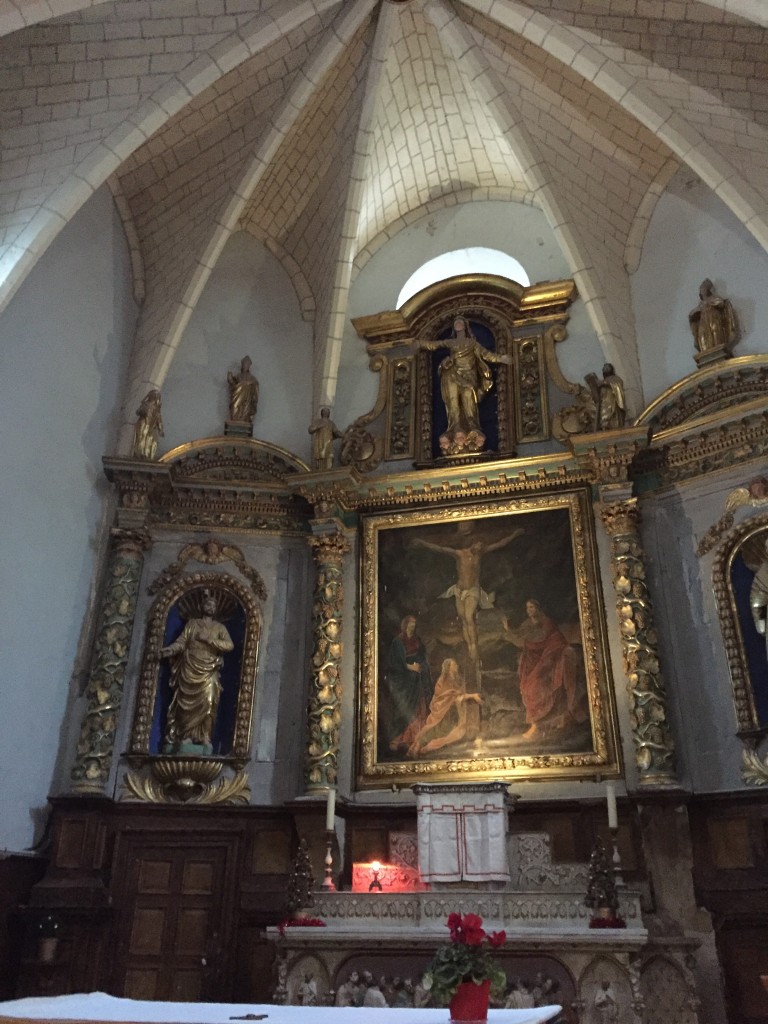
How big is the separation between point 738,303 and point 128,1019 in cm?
1038

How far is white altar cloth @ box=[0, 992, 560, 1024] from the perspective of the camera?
407cm

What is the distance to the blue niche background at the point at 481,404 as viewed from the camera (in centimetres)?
1216

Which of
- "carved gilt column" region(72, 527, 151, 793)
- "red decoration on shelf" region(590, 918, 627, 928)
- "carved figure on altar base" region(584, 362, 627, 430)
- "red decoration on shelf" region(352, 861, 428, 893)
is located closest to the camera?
"red decoration on shelf" region(590, 918, 627, 928)

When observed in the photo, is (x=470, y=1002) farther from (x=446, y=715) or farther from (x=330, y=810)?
(x=446, y=715)

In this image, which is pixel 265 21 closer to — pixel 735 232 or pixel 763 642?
pixel 735 232

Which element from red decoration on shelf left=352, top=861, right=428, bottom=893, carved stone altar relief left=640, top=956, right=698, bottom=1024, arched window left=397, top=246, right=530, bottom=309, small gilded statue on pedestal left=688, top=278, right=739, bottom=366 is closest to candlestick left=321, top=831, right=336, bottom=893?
red decoration on shelf left=352, top=861, right=428, bottom=893

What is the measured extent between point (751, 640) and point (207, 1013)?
717 cm

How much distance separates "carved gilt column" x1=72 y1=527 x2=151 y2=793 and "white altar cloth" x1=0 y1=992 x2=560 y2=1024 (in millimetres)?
5039

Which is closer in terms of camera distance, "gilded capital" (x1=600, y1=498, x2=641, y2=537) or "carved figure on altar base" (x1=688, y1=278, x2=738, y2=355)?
"gilded capital" (x1=600, y1=498, x2=641, y2=537)

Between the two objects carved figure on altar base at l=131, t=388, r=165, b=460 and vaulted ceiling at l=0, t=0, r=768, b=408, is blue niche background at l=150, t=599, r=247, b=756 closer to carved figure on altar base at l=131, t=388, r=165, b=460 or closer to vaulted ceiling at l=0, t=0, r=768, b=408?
carved figure on altar base at l=131, t=388, r=165, b=460

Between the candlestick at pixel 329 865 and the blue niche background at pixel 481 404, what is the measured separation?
5.15m

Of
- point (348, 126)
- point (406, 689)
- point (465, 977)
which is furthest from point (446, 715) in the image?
point (348, 126)

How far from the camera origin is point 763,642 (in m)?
9.45

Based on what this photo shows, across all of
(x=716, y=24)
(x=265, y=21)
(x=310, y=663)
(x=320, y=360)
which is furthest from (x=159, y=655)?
(x=716, y=24)
